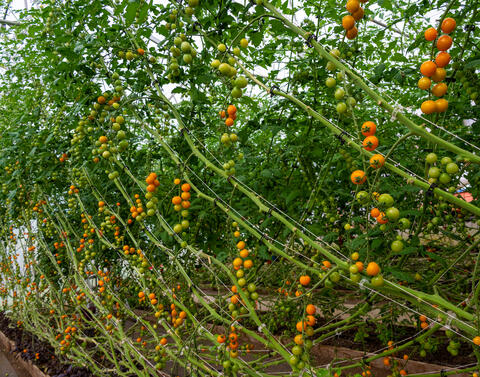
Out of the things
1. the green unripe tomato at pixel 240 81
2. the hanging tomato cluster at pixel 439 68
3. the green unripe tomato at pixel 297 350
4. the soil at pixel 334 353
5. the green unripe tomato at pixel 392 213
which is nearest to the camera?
the hanging tomato cluster at pixel 439 68

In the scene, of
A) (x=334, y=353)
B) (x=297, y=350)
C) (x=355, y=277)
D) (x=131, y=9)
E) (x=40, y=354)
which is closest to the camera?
(x=355, y=277)

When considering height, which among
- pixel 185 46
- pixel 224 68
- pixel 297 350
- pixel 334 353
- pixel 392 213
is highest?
pixel 185 46

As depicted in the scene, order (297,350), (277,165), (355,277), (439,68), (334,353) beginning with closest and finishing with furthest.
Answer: (439,68), (355,277), (297,350), (277,165), (334,353)

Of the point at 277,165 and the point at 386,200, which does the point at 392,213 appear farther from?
the point at 277,165

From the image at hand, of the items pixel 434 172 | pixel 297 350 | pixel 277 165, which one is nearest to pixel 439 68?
pixel 434 172

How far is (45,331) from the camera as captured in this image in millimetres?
3020

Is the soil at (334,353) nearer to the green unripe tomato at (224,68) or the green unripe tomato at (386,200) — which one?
the green unripe tomato at (386,200)

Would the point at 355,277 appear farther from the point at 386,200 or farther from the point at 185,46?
the point at 185,46

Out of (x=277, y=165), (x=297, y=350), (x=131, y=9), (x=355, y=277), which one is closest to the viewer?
(x=355, y=277)

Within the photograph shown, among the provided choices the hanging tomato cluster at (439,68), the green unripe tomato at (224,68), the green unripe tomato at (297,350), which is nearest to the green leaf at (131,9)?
the green unripe tomato at (224,68)

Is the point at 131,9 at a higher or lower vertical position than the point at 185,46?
higher

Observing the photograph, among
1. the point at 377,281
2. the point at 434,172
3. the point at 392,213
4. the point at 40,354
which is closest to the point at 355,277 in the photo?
the point at 377,281

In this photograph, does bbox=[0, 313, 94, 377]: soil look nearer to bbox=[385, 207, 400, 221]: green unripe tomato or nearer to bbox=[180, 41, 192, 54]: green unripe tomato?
bbox=[180, 41, 192, 54]: green unripe tomato

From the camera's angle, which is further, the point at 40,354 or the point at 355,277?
the point at 40,354
